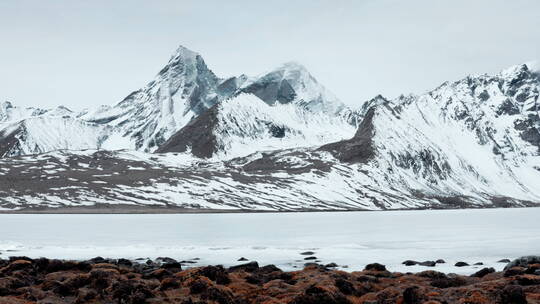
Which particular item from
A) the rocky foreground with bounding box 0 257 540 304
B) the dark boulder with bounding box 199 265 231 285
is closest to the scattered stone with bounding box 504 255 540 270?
the rocky foreground with bounding box 0 257 540 304

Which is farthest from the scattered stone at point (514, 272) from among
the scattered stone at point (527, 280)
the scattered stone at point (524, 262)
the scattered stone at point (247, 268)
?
the scattered stone at point (247, 268)

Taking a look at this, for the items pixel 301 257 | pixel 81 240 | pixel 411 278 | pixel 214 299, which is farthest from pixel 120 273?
pixel 81 240

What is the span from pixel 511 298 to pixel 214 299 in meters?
14.2

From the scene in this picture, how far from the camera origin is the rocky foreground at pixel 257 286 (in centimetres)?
2936

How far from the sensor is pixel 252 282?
37.9m

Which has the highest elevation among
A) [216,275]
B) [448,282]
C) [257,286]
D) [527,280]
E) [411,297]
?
[527,280]

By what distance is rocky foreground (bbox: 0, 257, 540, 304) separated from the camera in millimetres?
29359

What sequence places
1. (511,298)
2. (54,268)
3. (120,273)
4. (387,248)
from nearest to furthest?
(511,298), (120,273), (54,268), (387,248)

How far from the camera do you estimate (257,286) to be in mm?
35688

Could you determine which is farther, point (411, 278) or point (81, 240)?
point (81, 240)

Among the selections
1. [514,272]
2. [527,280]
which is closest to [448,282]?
[527,280]

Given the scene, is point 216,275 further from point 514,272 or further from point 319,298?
point 514,272

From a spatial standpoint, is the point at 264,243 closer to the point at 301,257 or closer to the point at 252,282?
the point at 301,257

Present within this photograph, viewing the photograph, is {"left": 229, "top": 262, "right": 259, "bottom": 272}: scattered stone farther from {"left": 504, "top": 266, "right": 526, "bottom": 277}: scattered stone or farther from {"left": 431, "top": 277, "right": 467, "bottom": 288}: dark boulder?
{"left": 504, "top": 266, "right": 526, "bottom": 277}: scattered stone
